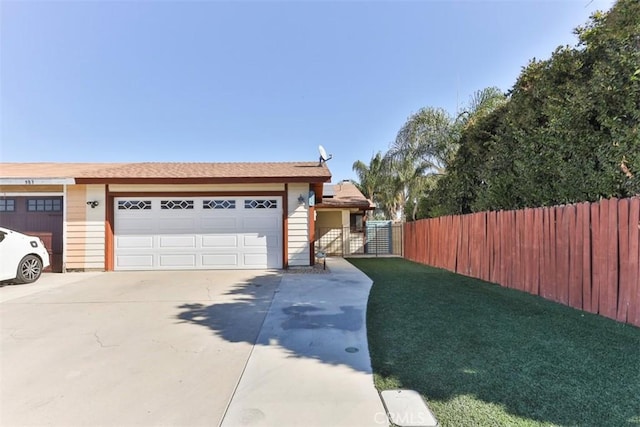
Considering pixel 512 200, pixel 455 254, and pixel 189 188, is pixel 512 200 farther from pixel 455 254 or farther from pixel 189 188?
pixel 189 188

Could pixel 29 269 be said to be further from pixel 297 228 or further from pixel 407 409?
pixel 407 409

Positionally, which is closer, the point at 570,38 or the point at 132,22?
the point at 570,38

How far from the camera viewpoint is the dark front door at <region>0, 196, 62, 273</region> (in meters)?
9.62

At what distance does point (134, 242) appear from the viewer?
9703mm

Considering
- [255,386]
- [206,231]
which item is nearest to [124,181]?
[206,231]

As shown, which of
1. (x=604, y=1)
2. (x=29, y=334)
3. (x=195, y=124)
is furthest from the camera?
(x=195, y=124)

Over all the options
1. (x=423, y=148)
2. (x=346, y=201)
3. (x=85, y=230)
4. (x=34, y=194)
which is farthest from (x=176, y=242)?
(x=423, y=148)

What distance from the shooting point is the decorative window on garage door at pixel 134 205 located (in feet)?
32.1

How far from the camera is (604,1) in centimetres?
646

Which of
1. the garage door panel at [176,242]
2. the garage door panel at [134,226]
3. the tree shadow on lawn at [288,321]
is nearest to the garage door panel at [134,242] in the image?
the garage door panel at [134,226]

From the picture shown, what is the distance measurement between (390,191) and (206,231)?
17.0 metres

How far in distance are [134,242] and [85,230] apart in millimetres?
1392

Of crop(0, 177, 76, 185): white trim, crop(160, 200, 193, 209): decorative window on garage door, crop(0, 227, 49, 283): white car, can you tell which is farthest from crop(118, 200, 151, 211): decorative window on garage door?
crop(0, 227, 49, 283): white car

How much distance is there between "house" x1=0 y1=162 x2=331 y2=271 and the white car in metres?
1.65
